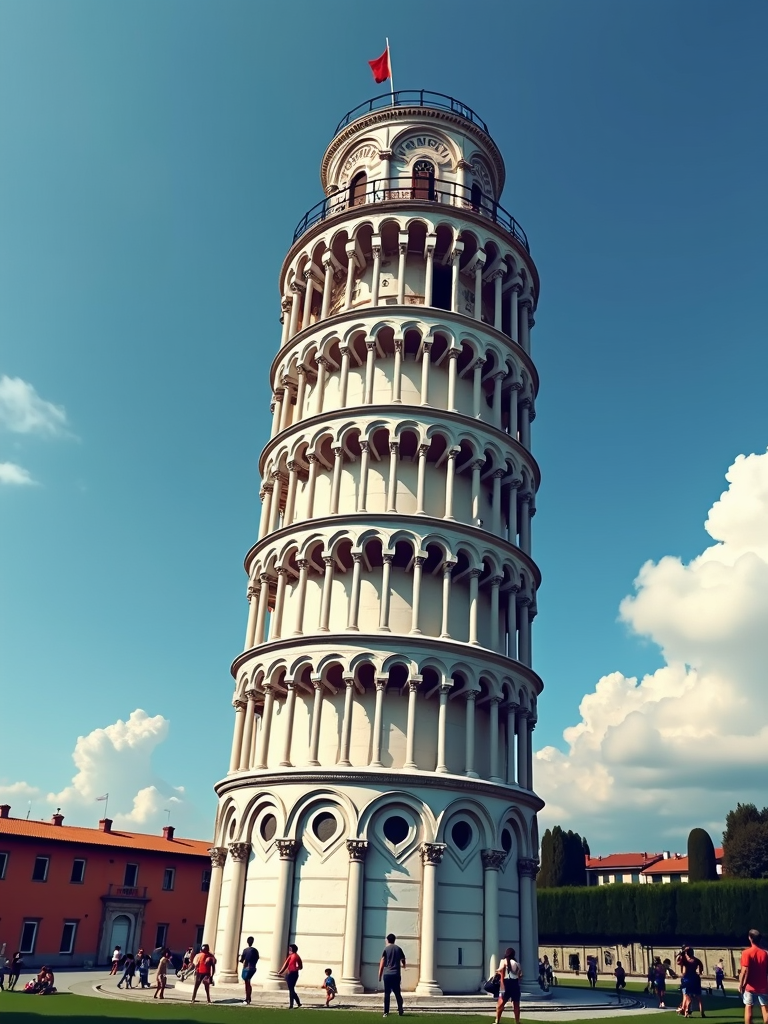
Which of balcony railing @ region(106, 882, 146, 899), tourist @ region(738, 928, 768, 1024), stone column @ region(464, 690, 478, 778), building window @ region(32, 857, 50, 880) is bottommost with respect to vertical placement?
tourist @ region(738, 928, 768, 1024)

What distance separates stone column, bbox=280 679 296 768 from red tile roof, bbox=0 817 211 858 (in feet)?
98.6

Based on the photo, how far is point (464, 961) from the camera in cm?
3303

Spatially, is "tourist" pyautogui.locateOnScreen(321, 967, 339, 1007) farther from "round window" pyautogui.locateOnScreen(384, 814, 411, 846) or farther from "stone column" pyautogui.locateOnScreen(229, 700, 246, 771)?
"stone column" pyautogui.locateOnScreen(229, 700, 246, 771)

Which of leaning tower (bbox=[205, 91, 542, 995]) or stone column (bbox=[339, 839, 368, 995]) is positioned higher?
leaning tower (bbox=[205, 91, 542, 995])

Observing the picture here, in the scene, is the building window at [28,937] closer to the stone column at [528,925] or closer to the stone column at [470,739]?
the stone column at [528,925]

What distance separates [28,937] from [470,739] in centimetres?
3658

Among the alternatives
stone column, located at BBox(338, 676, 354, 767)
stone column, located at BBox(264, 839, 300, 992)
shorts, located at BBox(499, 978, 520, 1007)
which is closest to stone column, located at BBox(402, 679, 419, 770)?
stone column, located at BBox(338, 676, 354, 767)

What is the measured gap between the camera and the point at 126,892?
6272 cm

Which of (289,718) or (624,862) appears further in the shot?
(624,862)

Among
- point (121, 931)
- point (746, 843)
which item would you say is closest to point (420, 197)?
point (121, 931)

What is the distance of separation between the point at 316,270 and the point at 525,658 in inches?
889

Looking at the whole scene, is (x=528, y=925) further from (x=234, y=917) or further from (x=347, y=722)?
(x=234, y=917)

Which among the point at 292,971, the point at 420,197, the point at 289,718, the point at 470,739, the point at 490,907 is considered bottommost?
the point at 292,971

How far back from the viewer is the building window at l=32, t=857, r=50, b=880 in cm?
5806
